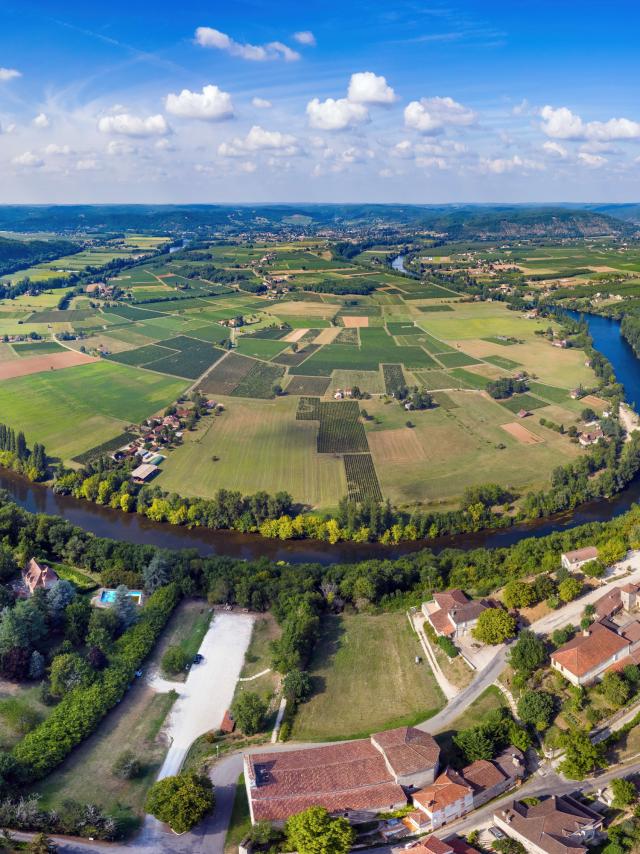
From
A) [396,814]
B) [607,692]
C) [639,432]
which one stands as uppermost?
[639,432]

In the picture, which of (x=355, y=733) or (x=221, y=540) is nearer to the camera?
(x=355, y=733)

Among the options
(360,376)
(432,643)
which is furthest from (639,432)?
(432,643)

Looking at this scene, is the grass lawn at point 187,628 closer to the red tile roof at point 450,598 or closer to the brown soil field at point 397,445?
the red tile roof at point 450,598

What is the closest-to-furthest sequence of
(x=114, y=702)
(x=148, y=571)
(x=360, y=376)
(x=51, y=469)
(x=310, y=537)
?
(x=114, y=702)
(x=148, y=571)
(x=310, y=537)
(x=51, y=469)
(x=360, y=376)

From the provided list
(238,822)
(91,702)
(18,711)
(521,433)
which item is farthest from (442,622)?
(521,433)

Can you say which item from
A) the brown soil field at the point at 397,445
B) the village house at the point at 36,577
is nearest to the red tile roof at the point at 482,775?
the village house at the point at 36,577

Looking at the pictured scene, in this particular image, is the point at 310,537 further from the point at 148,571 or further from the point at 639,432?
the point at 639,432
